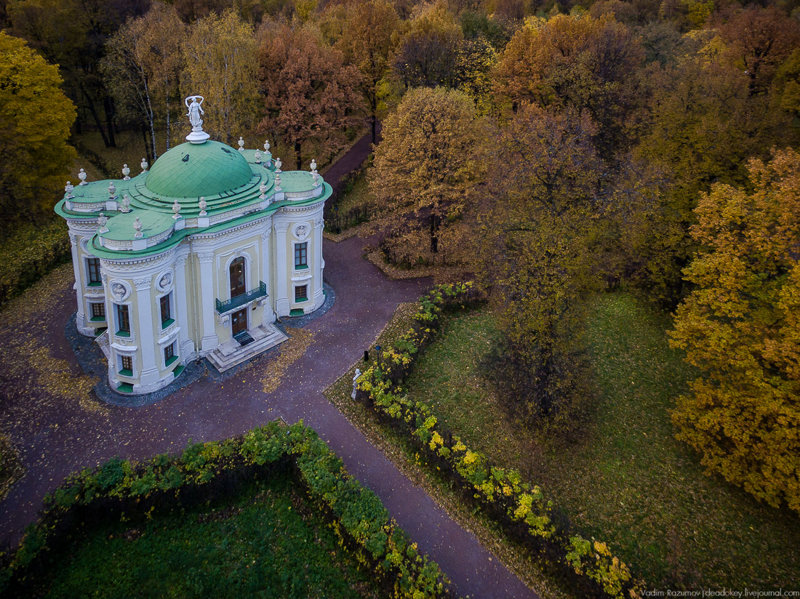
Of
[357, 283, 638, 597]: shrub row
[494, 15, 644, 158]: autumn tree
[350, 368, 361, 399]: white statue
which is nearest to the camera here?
[357, 283, 638, 597]: shrub row

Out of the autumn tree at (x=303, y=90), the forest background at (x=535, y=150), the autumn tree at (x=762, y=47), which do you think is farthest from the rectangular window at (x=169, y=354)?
the autumn tree at (x=762, y=47)

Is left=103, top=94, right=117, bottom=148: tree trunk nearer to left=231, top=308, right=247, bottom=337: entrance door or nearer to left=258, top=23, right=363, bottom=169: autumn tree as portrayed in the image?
left=258, top=23, right=363, bottom=169: autumn tree

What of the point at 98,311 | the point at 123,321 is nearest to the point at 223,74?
the point at 98,311

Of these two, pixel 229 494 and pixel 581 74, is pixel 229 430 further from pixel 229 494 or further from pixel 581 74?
pixel 581 74

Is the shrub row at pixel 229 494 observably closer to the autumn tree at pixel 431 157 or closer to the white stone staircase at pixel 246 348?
the white stone staircase at pixel 246 348

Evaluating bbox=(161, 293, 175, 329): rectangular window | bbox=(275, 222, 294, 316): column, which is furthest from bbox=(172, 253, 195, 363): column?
bbox=(275, 222, 294, 316): column

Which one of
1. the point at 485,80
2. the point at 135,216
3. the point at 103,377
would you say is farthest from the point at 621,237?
the point at 103,377
